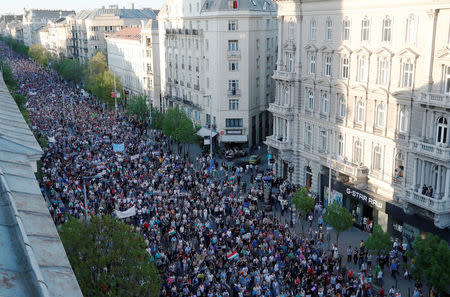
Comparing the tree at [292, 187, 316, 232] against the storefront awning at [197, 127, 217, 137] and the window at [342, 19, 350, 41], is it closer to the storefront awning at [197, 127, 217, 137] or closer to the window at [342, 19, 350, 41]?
the window at [342, 19, 350, 41]

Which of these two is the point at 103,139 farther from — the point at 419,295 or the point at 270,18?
the point at 419,295

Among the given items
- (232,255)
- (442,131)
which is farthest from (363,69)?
(232,255)

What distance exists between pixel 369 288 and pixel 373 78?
57.3 ft

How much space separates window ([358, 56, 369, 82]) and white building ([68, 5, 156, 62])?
99.4m

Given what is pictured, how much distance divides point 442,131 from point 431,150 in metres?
1.45

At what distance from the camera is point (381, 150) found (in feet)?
129

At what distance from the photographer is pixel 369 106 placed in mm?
40125

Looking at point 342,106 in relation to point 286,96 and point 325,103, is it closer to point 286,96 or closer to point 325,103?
point 325,103

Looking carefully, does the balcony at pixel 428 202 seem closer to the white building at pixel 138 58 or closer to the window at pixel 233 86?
the window at pixel 233 86

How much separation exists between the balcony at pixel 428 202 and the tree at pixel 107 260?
19557 mm

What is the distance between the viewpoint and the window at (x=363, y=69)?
40.1 metres

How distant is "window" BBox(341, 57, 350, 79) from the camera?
42.3 meters

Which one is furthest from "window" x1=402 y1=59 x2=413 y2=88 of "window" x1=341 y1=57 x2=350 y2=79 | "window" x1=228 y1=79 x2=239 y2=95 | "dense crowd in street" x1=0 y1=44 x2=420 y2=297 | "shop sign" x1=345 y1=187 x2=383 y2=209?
"window" x1=228 y1=79 x2=239 y2=95

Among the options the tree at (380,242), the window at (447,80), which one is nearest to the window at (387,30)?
the window at (447,80)
